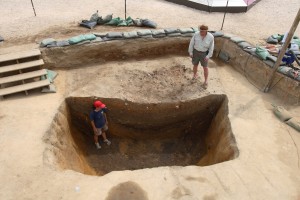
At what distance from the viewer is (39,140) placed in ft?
A: 19.0

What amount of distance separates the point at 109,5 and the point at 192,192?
8127mm

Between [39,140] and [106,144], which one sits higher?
[39,140]

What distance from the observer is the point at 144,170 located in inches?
209

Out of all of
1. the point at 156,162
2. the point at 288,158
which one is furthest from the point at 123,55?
the point at 288,158

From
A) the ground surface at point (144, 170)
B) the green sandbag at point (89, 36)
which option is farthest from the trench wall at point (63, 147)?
the green sandbag at point (89, 36)

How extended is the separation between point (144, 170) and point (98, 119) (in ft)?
6.68

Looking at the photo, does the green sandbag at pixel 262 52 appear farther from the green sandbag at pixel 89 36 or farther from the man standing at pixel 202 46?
the green sandbag at pixel 89 36

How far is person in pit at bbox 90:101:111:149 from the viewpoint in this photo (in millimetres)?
6409

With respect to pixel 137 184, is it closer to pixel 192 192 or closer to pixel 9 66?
pixel 192 192

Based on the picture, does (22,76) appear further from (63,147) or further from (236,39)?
(236,39)

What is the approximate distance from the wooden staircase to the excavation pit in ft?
3.55

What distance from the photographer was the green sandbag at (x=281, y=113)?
21.3 feet

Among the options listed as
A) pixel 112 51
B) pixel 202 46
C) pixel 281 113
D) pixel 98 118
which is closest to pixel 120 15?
pixel 112 51

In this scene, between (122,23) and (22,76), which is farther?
(122,23)
